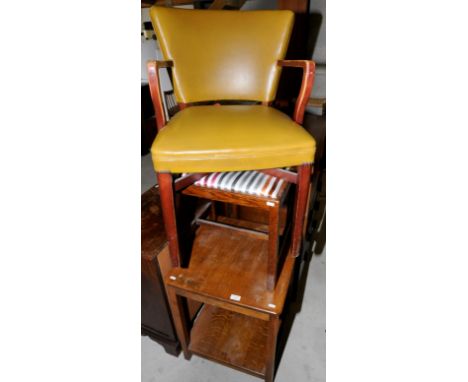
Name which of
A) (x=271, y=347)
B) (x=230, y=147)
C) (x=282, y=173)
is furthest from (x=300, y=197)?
(x=271, y=347)

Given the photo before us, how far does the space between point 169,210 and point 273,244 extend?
1.23 ft

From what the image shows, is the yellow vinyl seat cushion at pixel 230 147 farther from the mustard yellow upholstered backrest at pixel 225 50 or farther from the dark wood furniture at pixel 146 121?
the dark wood furniture at pixel 146 121

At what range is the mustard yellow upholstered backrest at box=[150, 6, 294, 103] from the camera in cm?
110

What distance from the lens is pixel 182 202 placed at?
4.32ft

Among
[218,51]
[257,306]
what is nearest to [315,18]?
[218,51]

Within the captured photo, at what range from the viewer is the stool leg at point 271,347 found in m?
0.97

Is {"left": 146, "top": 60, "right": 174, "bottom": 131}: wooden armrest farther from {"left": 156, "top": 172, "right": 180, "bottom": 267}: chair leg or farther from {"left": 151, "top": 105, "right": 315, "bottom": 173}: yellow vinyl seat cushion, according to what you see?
{"left": 156, "top": 172, "right": 180, "bottom": 267}: chair leg

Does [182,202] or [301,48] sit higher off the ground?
[301,48]

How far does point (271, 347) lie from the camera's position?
3.37 feet

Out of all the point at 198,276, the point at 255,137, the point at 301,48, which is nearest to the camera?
the point at 255,137

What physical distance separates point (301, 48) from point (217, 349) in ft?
7.05

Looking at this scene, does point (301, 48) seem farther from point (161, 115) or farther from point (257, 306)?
point (257, 306)

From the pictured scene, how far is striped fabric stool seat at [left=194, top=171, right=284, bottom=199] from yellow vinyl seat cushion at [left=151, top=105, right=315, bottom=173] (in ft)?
0.27

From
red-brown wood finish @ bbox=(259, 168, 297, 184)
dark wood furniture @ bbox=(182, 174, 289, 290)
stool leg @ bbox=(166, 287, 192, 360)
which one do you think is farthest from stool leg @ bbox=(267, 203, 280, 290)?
stool leg @ bbox=(166, 287, 192, 360)
